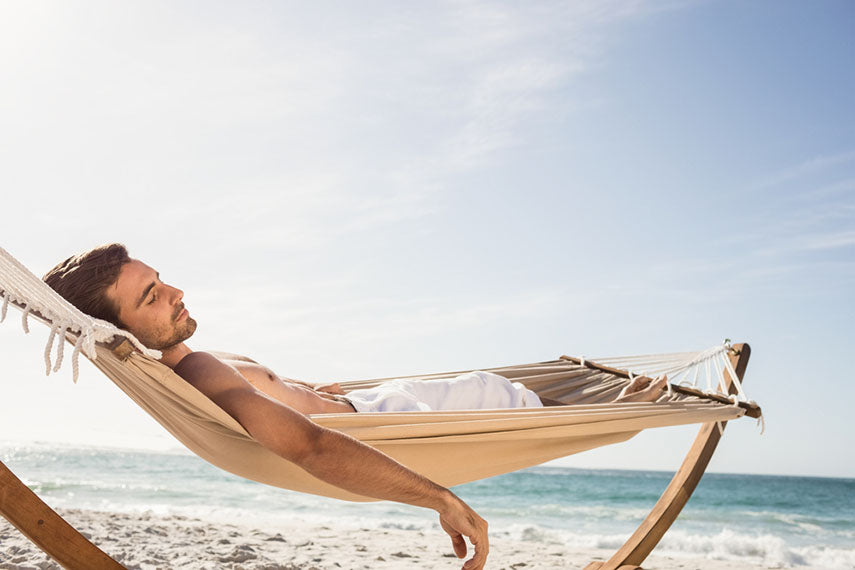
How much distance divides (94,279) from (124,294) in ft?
0.24

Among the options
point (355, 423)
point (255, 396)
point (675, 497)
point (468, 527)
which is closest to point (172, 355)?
point (255, 396)

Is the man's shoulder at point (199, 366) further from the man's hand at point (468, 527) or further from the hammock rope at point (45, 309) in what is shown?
the man's hand at point (468, 527)

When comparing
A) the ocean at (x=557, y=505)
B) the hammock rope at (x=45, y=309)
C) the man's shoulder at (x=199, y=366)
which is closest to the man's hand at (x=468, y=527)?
the man's shoulder at (x=199, y=366)

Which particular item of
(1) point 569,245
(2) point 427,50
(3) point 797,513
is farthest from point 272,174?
(3) point 797,513

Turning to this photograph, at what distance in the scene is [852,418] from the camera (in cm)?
1474

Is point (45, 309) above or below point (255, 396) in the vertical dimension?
above

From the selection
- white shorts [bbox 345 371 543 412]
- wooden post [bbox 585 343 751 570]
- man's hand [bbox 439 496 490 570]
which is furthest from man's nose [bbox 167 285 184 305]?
wooden post [bbox 585 343 751 570]

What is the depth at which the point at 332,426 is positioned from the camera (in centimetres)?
155

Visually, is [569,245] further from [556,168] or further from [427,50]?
[427,50]

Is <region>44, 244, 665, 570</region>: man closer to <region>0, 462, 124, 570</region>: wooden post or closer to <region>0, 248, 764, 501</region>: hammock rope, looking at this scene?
<region>0, 248, 764, 501</region>: hammock rope

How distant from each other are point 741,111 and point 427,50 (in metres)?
4.79

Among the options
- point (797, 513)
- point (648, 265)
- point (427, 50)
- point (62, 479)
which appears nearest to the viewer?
point (427, 50)

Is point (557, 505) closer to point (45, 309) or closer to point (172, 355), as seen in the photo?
point (172, 355)

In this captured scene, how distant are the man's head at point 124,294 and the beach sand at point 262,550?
2.05 meters
